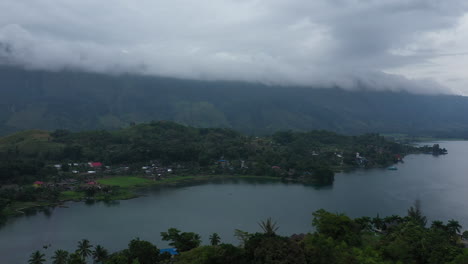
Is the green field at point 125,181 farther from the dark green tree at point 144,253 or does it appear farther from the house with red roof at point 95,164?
the dark green tree at point 144,253

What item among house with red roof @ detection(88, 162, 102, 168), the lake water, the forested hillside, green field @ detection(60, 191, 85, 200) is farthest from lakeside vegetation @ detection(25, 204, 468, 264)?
the forested hillside

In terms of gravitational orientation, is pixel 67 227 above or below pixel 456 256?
below

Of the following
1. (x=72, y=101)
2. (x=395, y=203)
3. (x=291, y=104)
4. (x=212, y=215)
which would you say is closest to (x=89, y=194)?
(x=212, y=215)

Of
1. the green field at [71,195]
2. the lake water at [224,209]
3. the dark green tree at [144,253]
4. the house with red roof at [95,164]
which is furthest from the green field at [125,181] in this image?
the dark green tree at [144,253]

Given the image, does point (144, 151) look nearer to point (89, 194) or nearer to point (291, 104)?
point (89, 194)

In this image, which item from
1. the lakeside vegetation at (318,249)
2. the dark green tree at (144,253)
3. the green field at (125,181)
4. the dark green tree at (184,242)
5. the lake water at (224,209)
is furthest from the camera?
the green field at (125,181)

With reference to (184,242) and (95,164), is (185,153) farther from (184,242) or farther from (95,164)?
(184,242)

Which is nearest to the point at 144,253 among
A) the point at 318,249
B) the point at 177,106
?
the point at 318,249
